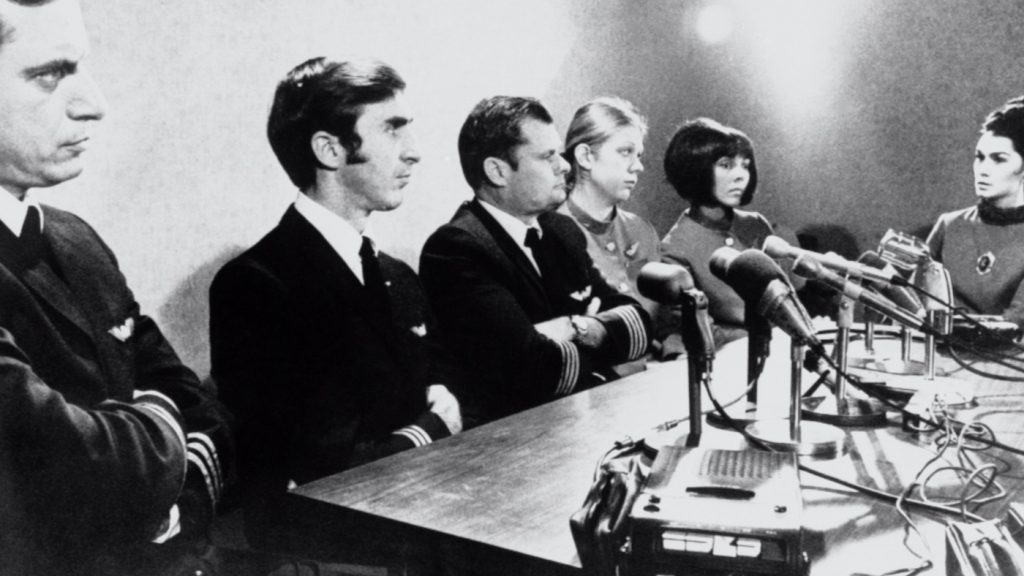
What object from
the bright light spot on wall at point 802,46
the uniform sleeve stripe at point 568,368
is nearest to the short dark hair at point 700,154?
the bright light spot on wall at point 802,46

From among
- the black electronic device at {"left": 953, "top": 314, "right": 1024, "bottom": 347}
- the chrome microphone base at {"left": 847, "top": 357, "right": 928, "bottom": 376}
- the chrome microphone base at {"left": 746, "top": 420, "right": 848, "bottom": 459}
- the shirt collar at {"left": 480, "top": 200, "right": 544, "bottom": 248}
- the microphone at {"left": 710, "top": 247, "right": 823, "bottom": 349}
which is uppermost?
the microphone at {"left": 710, "top": 247, "right": 823, "bottom": 349}

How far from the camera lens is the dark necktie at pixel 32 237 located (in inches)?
55.2

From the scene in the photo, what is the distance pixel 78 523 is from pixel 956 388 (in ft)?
5.88

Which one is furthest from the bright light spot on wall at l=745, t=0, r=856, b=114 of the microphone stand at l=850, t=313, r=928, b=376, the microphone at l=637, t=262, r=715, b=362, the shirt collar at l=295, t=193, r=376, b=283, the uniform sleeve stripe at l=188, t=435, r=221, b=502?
the uniform sleeve stripe at l=188, t=435, r=221, b=502

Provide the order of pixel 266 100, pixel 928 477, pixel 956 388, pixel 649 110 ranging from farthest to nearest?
pixel 649 110 → pixel 266 100 → pixel 956 388 → pixel 928 477

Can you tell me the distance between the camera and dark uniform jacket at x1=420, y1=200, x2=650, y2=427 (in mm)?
2346

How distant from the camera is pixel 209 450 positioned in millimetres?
1566

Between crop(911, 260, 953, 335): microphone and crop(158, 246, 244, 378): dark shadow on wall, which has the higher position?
crop(158, 246, 244, 378): dark shadow on wall

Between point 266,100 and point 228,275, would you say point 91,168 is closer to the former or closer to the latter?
point 228,275

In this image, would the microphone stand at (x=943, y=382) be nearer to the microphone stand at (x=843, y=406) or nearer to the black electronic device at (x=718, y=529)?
the microphone stand at (x=843, y=406)

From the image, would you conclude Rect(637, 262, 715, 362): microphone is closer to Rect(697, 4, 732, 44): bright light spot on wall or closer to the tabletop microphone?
the tabletop microphone

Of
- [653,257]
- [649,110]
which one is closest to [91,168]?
[653,257]

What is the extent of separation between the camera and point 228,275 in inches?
75.8

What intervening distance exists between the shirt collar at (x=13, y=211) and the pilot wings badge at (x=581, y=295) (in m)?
1.66
